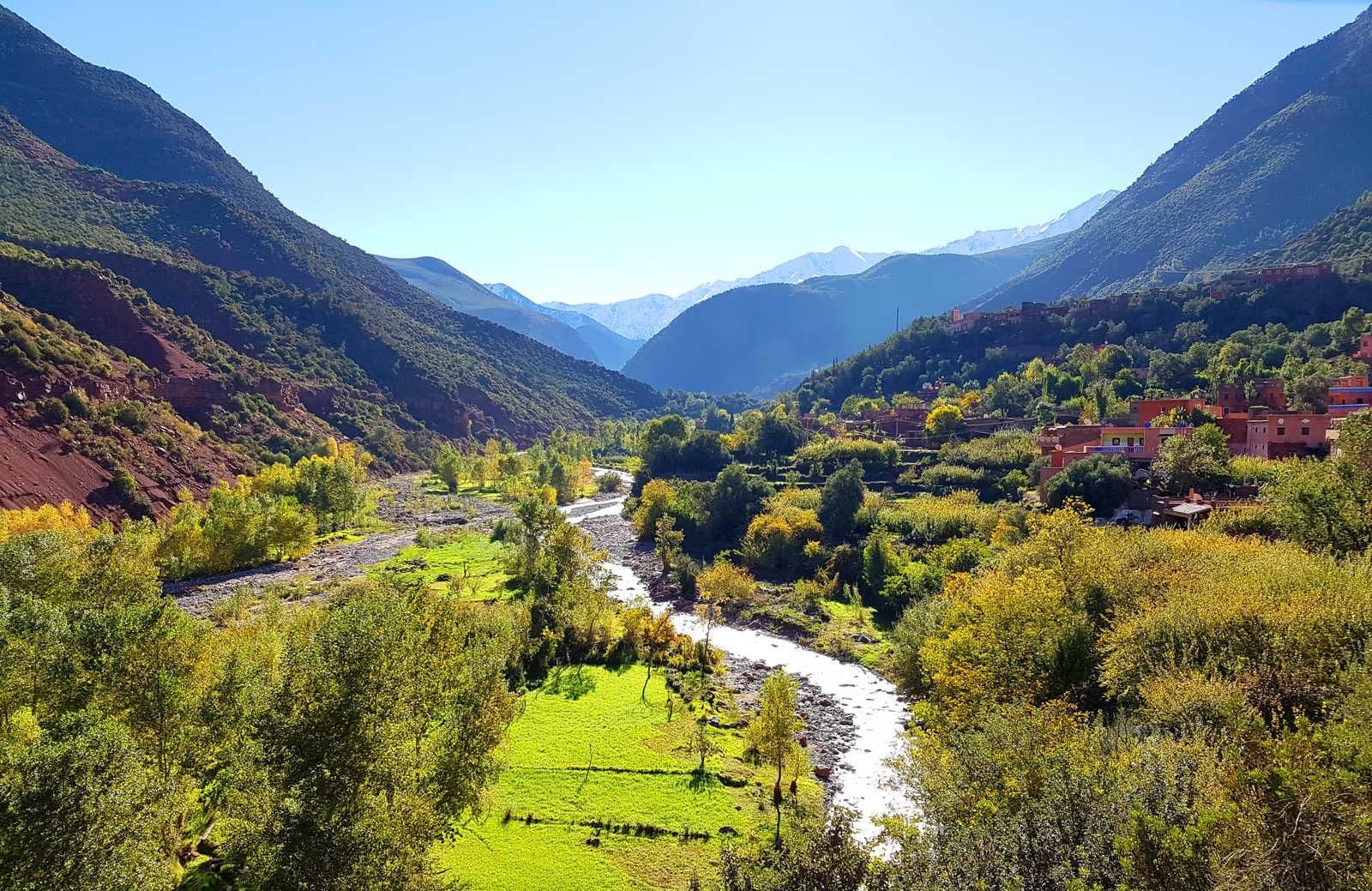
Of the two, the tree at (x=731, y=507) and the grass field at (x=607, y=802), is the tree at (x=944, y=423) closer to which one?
the tree at (x=731, y=507)

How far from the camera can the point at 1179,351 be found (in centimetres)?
10894

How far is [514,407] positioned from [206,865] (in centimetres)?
16124

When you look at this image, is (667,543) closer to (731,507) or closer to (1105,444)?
(731,507)

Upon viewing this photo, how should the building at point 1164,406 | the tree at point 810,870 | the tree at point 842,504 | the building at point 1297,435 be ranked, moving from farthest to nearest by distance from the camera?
the building at point 1164,406, the tree at point 842,504, the building at point 1297,435, the tree at point 810,870

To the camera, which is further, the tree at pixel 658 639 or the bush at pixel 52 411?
the bush at pixel 52 411

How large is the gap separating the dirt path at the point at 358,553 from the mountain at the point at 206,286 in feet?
74.3

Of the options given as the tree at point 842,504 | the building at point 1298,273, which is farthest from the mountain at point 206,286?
the building at point 1298,273

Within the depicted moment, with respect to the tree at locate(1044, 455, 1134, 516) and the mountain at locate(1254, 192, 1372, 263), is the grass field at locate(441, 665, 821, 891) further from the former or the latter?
the mountain at locate(1254, 192, 1372, 263)

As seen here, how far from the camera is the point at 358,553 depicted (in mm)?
69312

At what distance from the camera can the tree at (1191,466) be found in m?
49.5

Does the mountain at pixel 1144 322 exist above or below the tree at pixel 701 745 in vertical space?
above

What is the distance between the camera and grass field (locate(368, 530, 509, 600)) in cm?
5216

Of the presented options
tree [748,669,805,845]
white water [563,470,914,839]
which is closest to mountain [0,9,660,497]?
white water [563,470,914,839]

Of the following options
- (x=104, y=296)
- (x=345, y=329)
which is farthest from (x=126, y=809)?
(x=345, y=329)
